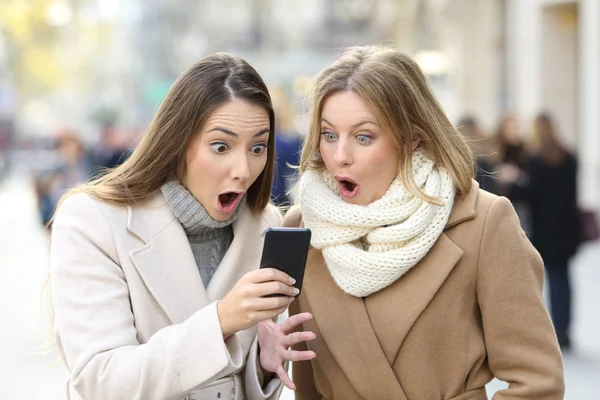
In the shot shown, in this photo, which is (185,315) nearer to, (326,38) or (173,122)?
(173,122)

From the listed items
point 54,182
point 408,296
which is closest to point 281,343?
point 408,296

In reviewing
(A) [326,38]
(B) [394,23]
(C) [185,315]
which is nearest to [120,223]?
(C) [185,315]

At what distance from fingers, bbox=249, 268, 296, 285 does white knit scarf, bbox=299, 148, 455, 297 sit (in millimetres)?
332

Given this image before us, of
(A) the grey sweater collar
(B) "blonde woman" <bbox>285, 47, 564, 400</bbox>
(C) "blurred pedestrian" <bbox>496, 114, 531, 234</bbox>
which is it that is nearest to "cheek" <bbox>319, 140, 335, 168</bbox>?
(B) "blonde woman" <bbox>285, 47, 564, 400</bbox>

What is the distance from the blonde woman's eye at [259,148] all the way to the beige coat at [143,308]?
1.11ft

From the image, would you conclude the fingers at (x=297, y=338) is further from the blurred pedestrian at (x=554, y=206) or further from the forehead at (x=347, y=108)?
the blurred pedestrian at (x=554, y=206)

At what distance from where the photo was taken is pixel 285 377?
327 cm

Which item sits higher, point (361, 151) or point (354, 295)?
point (361, 151)

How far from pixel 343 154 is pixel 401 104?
9.6 inches

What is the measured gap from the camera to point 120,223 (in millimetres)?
3254

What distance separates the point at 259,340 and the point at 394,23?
141 feet

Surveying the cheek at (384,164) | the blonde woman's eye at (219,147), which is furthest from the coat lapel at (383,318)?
the blonde woman's eye at (219,147)

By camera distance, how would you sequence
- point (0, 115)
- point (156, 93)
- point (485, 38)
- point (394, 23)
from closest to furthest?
point (485, 38), point (394, 23), point (156, 93), point (0, 115)

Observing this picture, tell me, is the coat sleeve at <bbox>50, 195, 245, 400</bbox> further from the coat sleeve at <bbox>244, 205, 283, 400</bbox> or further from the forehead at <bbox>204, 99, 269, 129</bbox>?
the forehead at <bbox>204, 99, 269, 129</bbox>
